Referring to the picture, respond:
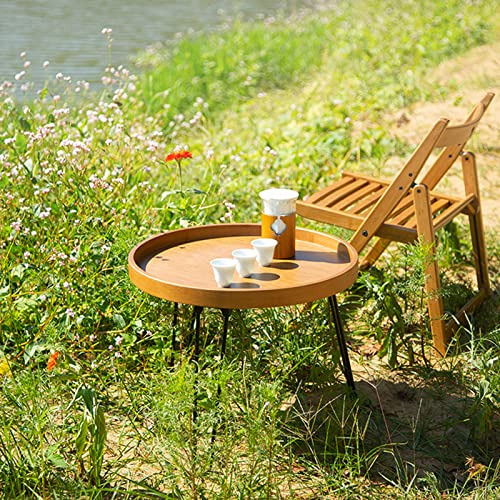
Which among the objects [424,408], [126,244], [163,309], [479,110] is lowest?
[424,408]

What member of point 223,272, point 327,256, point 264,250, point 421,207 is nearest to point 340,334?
point 327,256

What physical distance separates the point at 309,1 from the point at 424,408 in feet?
48.6

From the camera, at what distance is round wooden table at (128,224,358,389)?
9.93 ft

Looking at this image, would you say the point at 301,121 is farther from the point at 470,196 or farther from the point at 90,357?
the point at 90,357

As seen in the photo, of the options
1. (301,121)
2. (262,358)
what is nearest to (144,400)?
(262,358)

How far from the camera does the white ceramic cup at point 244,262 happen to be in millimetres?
3221

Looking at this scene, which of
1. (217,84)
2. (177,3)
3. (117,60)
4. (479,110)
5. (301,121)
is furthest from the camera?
(177,3)

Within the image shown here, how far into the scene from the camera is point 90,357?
3.80 m

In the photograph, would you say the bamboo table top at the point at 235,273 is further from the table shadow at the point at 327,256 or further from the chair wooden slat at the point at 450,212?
the chair wooden slat at the point at 450,212

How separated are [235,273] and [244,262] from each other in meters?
0.10

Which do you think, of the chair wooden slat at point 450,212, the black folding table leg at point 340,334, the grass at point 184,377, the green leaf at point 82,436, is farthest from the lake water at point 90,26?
the green leaf at point 82,436

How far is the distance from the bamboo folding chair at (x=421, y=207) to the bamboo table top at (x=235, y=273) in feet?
1.37

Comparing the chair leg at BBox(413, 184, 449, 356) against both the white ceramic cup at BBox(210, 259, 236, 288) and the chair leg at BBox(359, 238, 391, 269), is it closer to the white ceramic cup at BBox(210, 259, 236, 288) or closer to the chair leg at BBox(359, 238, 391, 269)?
the chair leg at BBox(359, 238, 391, 269)

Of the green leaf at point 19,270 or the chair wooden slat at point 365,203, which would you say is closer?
the green leaf at point 19,270
